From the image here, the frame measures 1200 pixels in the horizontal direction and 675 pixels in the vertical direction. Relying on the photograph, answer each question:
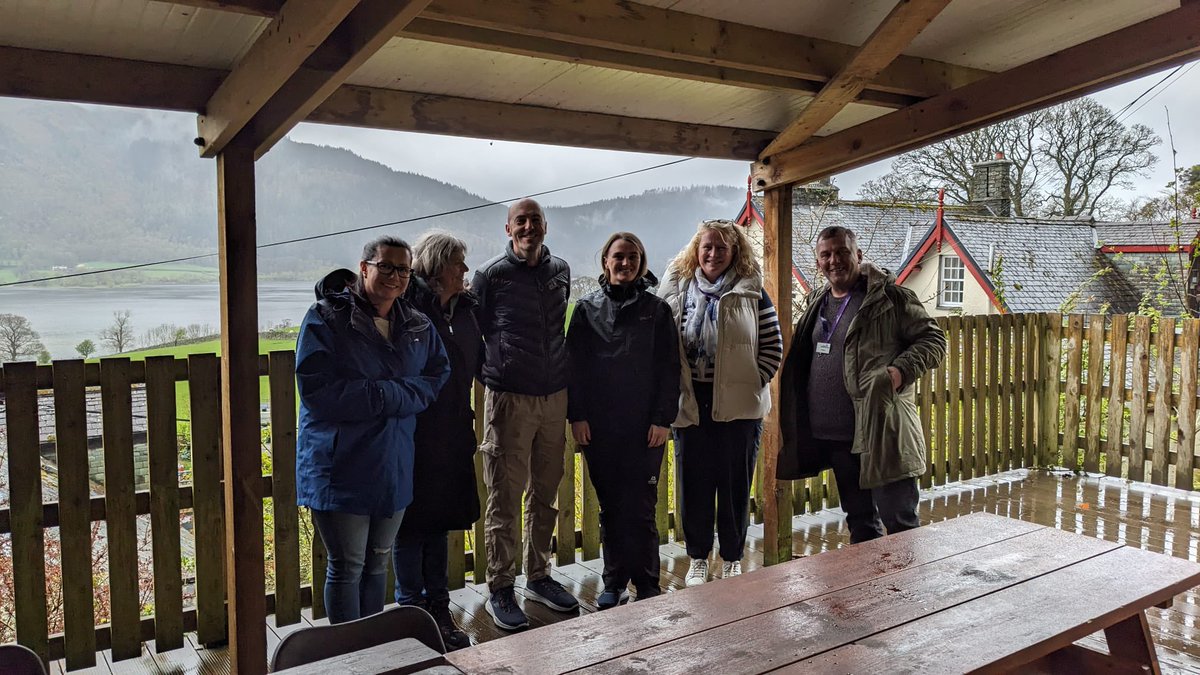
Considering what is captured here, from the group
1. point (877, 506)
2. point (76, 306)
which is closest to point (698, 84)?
point (877, 506)

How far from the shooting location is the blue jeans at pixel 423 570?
304 cm

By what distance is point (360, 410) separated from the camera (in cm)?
247

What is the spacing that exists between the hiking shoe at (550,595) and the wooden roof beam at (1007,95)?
227cm

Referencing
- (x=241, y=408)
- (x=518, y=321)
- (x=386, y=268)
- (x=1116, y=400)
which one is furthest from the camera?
(x=1116, y=400)

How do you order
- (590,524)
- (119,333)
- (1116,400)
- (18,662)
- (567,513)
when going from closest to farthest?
(18,662), (567,513), (590,524), (1116,400), (119,333)

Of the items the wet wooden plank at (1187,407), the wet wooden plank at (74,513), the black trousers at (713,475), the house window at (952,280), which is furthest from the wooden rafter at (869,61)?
the house window at (952,280)

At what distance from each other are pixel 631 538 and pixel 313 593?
139 centimetres

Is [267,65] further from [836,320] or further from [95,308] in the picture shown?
[95,308]

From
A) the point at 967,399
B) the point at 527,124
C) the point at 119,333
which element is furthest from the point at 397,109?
the point at 119,333

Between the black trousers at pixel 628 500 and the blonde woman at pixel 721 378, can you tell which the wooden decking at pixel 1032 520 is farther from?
the blonde woman at pixel 721 378

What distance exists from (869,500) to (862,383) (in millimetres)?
544

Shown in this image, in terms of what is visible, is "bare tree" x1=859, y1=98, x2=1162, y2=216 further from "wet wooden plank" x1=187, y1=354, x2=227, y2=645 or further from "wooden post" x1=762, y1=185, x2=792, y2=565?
"wet wooden plank" x1=187, y1=354, x2=227, y2=645

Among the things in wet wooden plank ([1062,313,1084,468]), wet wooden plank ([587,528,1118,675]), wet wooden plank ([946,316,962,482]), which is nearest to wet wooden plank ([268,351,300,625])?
wet wooden plank ([587,528,1118,675])

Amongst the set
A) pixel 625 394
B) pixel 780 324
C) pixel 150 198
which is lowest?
pixel 625 394
